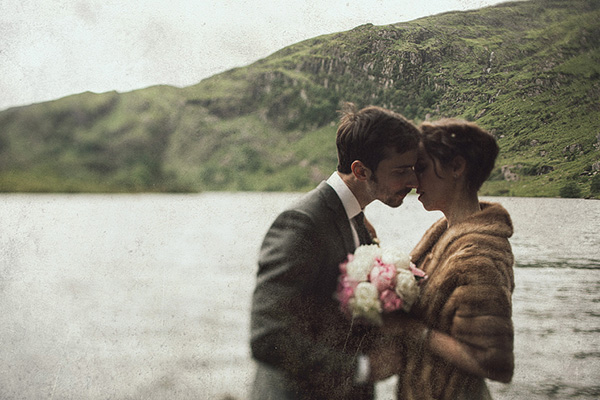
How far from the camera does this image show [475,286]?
2613 millimetres

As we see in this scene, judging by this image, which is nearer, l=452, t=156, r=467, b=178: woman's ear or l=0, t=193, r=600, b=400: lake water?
l=452, t=156, r=467, b=178: woman's ear

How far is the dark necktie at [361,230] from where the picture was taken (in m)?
2.78

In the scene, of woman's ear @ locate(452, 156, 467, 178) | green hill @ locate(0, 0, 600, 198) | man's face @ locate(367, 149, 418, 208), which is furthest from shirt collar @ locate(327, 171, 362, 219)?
green hill @ locate(0, 0, 600, 198)

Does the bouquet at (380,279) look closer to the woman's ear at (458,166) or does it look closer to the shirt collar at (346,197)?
the shirt collar at (346,197)

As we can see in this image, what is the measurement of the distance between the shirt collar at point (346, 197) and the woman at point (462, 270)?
1.26 feet

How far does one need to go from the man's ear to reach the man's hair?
2 centimetres

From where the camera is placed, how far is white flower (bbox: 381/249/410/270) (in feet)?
8.27

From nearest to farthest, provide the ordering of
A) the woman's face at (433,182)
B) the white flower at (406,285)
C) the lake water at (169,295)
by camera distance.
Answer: the white flower at (406,285)
the woman's face at (433,182)
the lake water at (169,295)

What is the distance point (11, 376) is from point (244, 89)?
2.75 meters

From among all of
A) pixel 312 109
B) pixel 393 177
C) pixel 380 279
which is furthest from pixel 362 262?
pixel 312 109

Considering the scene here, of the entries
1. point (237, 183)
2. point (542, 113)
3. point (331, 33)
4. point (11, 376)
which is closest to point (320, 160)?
point (237, 183)

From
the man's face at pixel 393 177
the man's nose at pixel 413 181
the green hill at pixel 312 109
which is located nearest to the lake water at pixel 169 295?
the green hill at pixel 312 109

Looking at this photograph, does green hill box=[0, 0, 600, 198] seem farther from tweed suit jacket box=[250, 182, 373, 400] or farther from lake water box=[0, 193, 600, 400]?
tweed suit jacket box=[250, 182, 373, 400]

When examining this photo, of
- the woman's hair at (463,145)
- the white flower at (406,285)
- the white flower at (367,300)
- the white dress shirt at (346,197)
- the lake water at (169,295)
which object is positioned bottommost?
the lake water at (169,295)
